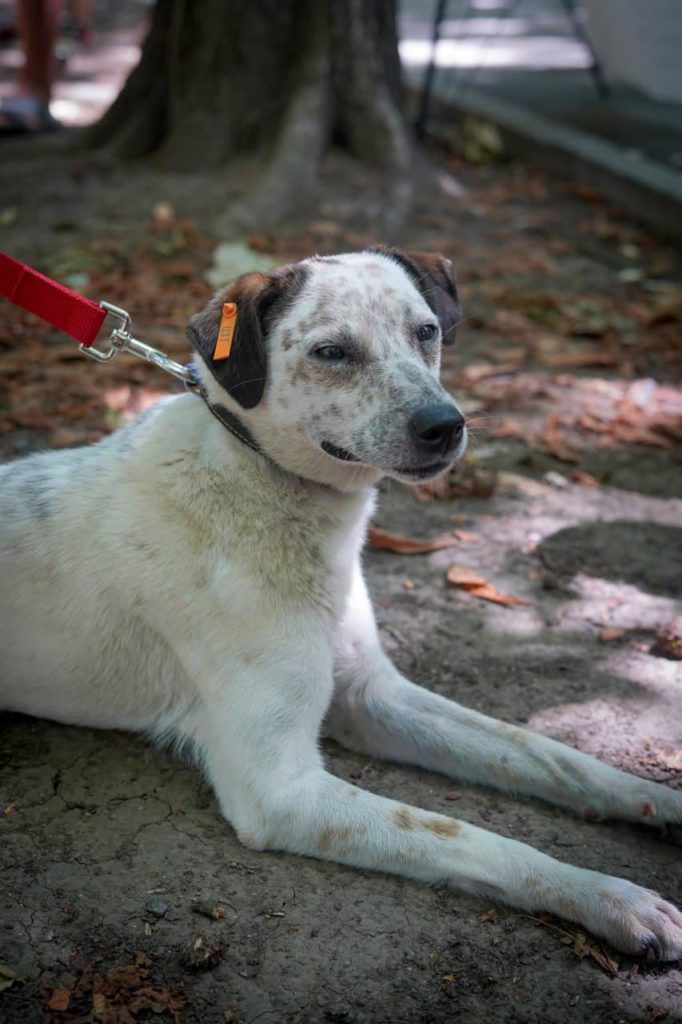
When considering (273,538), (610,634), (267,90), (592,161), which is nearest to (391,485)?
(610,634)

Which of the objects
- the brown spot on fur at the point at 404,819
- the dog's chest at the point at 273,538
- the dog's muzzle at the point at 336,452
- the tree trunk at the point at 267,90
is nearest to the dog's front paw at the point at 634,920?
the brown spot on fur at the point at 404,819

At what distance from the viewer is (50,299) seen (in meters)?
3.10

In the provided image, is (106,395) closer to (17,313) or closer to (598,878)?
(17,313)

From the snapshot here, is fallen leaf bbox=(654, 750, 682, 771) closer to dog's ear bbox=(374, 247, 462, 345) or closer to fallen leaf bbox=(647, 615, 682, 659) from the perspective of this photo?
fallen leaf bbox=(647, 615, 682, 659)

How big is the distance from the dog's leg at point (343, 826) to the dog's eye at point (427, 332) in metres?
0.94

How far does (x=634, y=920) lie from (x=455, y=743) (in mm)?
776

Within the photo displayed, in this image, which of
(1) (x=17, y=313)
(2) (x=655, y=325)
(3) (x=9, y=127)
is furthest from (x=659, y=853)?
(3) (x=9, y=127)

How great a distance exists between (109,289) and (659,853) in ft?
15.0

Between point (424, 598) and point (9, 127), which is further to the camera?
point (9, 127)

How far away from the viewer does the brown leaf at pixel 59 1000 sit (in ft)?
7.54

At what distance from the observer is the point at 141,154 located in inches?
298

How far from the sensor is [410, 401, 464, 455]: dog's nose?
107 inches

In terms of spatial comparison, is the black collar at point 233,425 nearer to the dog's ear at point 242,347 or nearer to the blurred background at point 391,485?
the dog's ear at point 242,347

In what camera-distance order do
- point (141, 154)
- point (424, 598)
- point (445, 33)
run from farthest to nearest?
point (445, 33)
point (141, 154)
point (424, 598)
